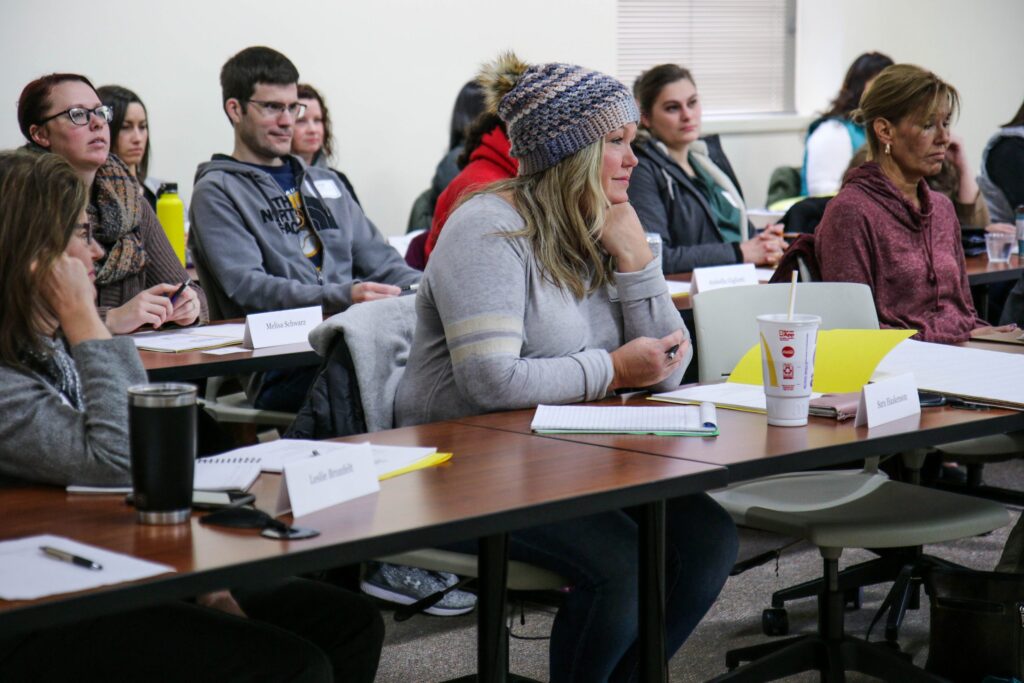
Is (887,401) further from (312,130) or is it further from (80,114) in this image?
(312,130)

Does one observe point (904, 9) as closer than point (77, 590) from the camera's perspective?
No

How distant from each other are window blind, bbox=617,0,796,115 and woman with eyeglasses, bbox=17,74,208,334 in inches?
154

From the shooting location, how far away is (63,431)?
153 centimetres

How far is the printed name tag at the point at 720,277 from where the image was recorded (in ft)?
10.9

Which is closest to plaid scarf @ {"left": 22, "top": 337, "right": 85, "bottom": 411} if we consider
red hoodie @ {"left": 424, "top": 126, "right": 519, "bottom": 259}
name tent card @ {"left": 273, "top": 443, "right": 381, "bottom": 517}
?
name tent card @ {"left": 273, "top": 443, "right": 381, "bottom": 517}

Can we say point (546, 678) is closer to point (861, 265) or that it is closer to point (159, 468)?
point (861, 265)

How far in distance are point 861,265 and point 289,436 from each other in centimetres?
151

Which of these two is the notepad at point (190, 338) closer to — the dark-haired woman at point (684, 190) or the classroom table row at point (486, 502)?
the classroom table row at point (486, 502)

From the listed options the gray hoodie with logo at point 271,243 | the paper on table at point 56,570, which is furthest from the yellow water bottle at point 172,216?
the paper on table at point 56,570

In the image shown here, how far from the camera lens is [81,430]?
1532 mm

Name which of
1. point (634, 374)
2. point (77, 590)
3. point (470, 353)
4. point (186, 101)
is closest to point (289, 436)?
point (470, 353)

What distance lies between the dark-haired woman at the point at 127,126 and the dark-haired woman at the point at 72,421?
10.4ft

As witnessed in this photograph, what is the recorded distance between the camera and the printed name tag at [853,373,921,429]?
182 cm

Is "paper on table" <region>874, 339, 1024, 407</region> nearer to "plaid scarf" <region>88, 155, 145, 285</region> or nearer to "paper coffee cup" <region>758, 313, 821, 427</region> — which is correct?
"paper coffee cup" <region>758, 313, 821, 427</region>
